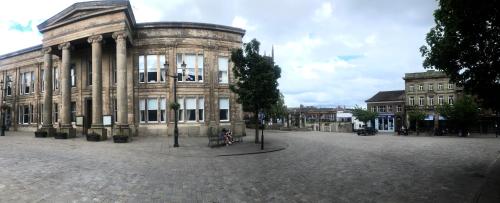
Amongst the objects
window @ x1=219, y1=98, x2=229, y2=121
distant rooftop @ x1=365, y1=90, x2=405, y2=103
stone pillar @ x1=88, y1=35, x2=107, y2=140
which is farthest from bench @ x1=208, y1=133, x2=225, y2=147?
distant rooftop @ x1=365, y1=90, x2=405, y2=103

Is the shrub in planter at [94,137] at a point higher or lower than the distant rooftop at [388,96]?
lower

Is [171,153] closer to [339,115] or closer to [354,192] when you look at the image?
[354,192]

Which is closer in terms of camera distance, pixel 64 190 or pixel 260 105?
pixel 64 190

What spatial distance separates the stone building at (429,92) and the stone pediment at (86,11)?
48941 mm

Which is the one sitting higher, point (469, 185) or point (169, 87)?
point (169, 87)

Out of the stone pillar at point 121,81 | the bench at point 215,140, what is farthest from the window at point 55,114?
the bench at point 215,140

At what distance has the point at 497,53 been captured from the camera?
10953mm

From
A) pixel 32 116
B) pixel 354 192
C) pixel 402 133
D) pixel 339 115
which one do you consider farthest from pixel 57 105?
pixel 339 115

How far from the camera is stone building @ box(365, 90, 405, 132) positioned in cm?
6700

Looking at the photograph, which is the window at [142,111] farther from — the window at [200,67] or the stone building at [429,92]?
the stone building at [429,92]

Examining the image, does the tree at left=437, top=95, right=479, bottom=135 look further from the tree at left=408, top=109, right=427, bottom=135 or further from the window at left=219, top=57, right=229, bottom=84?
the window at left=219, top=57, right=229, bottom=84

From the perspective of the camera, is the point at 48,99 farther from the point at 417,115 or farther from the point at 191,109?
the point at 417,115

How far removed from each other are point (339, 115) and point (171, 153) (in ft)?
289

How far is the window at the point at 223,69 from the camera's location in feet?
106
